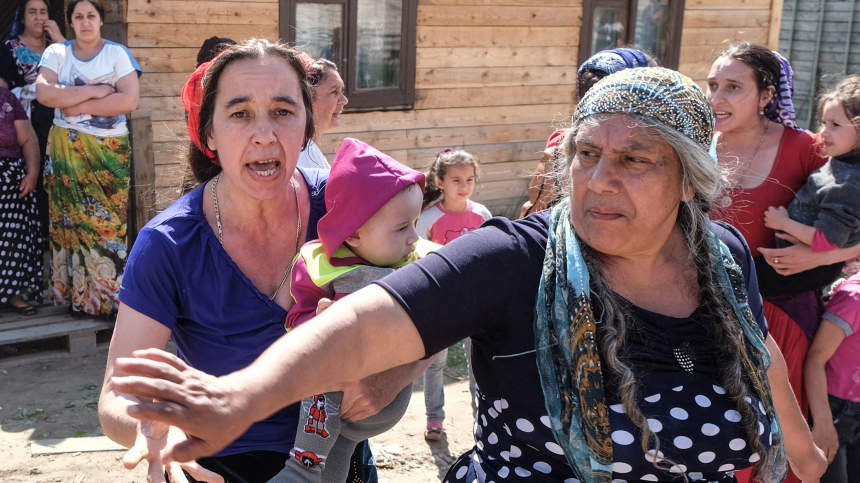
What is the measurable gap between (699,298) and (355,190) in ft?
3.26

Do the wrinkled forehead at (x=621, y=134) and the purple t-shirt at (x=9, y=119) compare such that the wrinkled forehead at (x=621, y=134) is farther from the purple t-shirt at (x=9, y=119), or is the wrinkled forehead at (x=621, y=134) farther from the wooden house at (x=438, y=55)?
the purple t-shirt at (x=9, y=119)

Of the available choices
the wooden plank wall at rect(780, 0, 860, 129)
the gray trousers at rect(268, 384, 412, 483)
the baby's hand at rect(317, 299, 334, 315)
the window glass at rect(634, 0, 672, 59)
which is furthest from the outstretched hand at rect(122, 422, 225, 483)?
the wooden plank wall at rect(780, 0, 860, 129)

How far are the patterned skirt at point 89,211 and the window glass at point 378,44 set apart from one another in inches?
97.1

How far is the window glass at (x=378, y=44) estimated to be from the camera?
7.03 m

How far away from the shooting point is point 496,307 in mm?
1694

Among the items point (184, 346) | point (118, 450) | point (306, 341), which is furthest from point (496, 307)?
point (118, 450)

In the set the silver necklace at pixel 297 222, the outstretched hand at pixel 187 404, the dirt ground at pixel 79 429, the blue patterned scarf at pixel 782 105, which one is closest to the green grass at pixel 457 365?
the dirt ground at pixel 79 429

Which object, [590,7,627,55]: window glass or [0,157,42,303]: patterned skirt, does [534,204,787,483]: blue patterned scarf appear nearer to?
[0,157,42,303]: patterned skirt

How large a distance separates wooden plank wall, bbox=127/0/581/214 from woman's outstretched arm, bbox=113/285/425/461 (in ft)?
15.2

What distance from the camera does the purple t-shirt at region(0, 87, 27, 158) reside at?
17.5ft

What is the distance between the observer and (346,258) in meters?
2.24

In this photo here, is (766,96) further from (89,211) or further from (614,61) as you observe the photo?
(89,211)

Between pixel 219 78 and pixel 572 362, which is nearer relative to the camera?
pixel 572 362

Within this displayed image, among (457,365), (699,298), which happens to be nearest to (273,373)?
(699,298)
